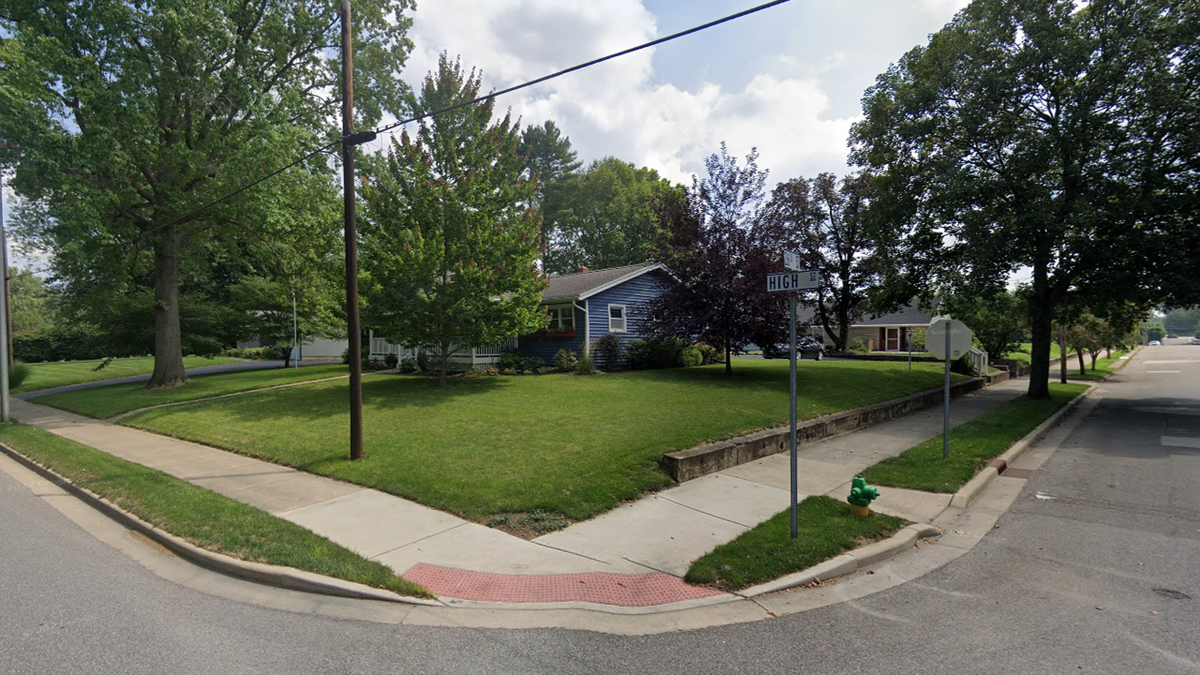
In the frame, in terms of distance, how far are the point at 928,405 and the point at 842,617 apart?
14.4 m

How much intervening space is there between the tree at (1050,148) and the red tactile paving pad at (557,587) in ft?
52.1

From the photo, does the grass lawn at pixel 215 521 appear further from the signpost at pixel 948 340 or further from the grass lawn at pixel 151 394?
the signpost at pixel 948 340

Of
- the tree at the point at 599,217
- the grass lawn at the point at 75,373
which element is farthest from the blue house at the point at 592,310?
the tree at the point at 599,217

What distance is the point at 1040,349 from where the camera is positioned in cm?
1742

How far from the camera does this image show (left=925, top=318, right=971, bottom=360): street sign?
29.3ft

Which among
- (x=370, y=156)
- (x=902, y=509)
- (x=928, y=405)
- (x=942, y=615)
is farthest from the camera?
(x=370, y=156)

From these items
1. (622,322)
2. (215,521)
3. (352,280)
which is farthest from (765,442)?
(622,322)

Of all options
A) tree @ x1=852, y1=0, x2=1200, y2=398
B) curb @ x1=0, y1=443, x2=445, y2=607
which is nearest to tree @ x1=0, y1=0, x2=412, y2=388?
curb @ x1=0, y1=443, x2=445, y2=607

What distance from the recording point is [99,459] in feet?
30.4

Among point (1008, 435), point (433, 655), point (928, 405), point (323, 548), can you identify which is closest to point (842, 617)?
point (433, 655)

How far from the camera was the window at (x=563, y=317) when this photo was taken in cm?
2133

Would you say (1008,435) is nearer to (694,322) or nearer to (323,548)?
(694,322)

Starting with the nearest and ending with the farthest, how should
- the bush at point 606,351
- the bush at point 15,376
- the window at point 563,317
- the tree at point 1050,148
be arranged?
the tree at point 1050,148 < the bush at point 606,351 < the window at point 563,317 < the bush at point 15,376

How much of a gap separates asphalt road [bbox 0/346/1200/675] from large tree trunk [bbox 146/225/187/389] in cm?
1590
